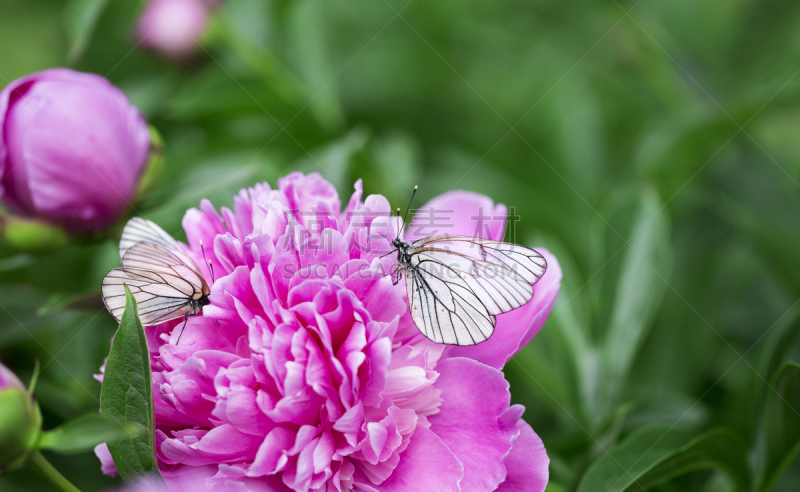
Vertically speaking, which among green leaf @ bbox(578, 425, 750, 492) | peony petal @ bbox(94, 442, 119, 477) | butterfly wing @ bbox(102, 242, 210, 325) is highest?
green leaf @ bbox(578, 425, 750, 492)

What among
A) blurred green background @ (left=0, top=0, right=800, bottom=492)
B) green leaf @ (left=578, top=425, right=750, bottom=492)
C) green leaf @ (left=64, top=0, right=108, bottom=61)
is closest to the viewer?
green leaf @ (left=578, top=425, right=750, bottom=492)

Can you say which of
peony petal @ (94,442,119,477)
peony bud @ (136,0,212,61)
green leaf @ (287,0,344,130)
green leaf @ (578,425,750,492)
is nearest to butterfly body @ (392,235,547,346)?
green leaf @ (578,425,750,492)

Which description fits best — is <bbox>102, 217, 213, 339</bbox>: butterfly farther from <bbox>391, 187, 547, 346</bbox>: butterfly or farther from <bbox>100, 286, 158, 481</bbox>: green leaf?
<bbox>391, 187, 547, 346</bbox>: butterfly

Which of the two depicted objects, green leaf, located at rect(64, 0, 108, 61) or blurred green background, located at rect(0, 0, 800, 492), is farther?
green leaf, located at rect(64, 0, 108, 61)

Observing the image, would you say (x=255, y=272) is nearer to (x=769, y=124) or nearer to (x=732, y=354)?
(x=732, y=354)

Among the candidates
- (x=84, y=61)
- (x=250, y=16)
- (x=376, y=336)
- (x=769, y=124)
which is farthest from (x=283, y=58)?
(x=769, y=124)

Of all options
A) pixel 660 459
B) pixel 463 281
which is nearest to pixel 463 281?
pixel 463 281

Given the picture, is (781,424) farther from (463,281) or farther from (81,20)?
(81,20)
